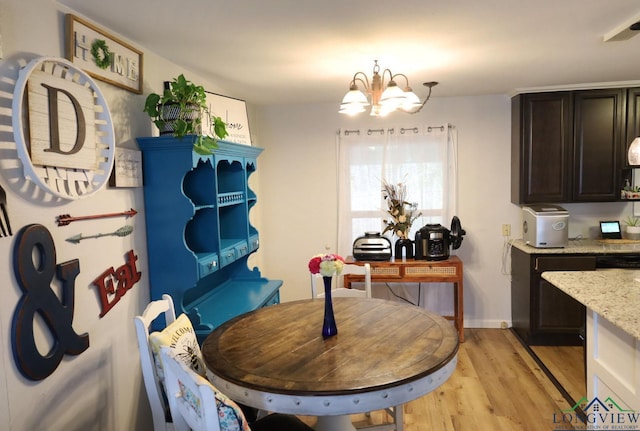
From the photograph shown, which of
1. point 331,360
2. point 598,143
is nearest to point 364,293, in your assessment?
point 331,360

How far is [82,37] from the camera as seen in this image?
192cm

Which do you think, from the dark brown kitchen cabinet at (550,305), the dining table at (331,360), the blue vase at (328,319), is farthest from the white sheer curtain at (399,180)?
the blue vase at (328,319)

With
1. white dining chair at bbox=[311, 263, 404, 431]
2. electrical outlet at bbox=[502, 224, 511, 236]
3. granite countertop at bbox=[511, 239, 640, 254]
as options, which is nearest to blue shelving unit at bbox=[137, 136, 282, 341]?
white dining chair at bbox=[311, 263, 404, 431]

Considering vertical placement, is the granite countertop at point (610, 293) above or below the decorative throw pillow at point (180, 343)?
above

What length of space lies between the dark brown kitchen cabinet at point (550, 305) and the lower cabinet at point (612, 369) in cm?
171

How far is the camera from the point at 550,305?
144 inches

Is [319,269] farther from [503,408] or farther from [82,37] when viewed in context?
[503,408]

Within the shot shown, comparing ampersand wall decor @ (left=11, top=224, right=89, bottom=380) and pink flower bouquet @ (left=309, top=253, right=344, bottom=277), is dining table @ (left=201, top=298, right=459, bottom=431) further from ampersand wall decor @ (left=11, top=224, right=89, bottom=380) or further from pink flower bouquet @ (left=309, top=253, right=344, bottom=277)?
ampersand wall decor @ (left=11, top=224, right=89, bottom=380)

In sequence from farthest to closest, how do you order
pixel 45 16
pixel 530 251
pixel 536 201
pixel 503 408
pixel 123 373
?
pixel 536 201 → pixel 530 251 → pixel 503 408 → pixel 123 373 → pixel 45 16

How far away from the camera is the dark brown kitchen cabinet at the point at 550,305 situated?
3.58m

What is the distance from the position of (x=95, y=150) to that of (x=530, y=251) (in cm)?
331

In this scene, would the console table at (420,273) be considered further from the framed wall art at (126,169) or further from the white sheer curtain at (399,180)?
the framed wall art at (126,169)

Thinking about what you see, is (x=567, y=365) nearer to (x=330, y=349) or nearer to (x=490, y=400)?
(x=490, y=400)

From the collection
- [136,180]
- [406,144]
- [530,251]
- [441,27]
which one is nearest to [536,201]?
[530,251]
